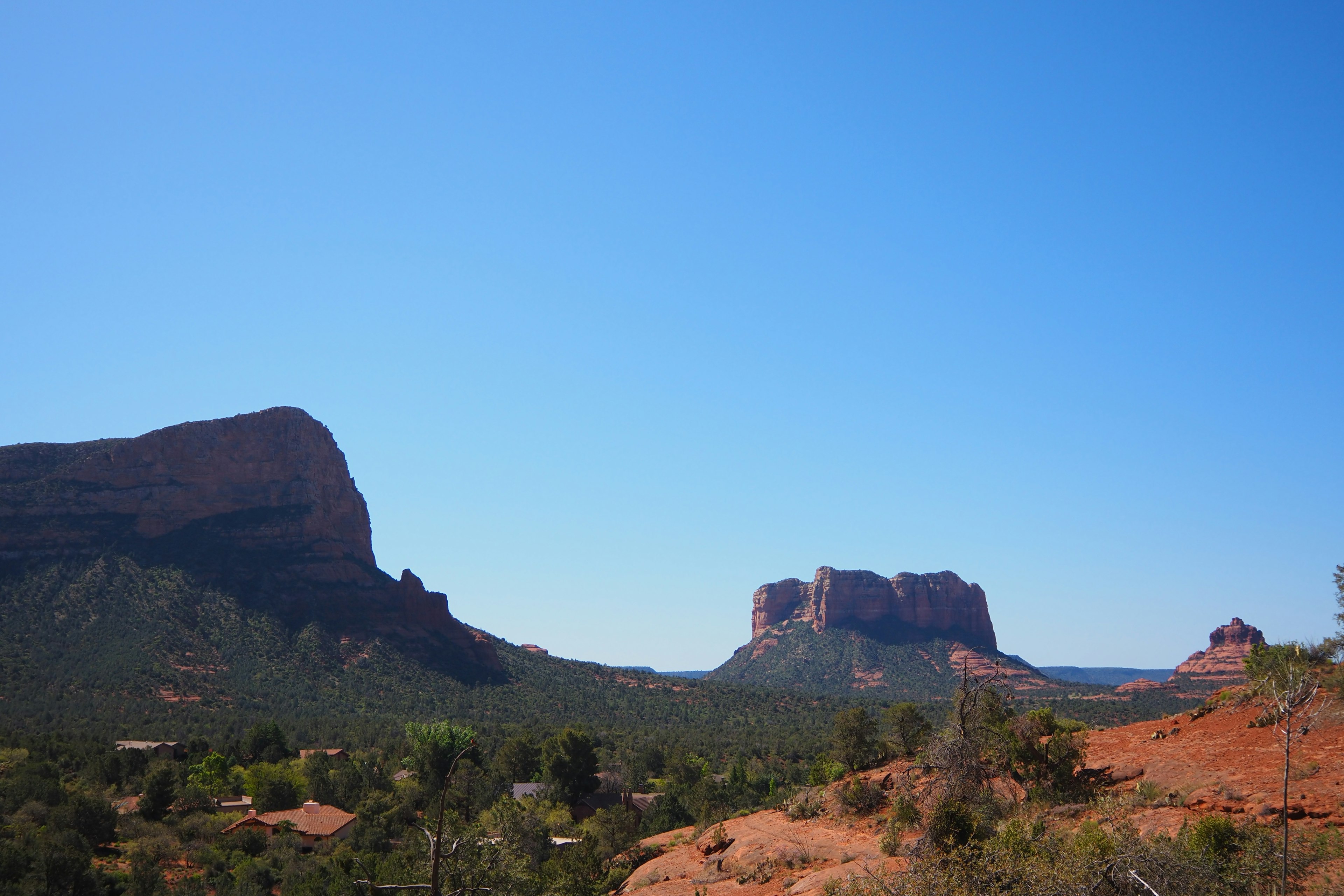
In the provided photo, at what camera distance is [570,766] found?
47688mm

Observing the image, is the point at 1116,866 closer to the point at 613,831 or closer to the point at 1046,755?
the point at 1046,755

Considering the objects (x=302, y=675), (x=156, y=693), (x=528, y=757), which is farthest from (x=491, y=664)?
(x=528, y=757)

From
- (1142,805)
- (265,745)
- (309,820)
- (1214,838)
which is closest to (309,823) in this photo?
(309,820)

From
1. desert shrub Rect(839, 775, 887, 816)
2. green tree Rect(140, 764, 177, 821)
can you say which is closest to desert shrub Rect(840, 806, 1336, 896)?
desert shrub Rect(839, 775, 887, 816)

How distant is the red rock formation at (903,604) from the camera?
154125 mm

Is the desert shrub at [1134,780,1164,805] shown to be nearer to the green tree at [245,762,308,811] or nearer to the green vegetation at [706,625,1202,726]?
the green tree at [245,762,308,811]

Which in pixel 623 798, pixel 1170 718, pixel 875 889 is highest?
pixel 1170 718

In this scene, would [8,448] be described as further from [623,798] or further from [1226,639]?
[1226,639]

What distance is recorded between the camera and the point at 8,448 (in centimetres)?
9088

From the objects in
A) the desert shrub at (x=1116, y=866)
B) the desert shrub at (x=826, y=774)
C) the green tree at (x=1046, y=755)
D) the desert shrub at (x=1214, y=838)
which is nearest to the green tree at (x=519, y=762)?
the desert shrub at (x=826, y=774)

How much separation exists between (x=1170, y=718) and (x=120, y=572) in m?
85.6

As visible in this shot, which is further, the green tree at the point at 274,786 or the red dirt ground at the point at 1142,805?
the green tree at the point at 274,786

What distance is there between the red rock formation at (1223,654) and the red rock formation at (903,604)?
102ft

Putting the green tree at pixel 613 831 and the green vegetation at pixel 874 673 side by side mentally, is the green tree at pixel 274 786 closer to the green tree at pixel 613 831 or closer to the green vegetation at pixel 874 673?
the green tree at pixel 613 831
